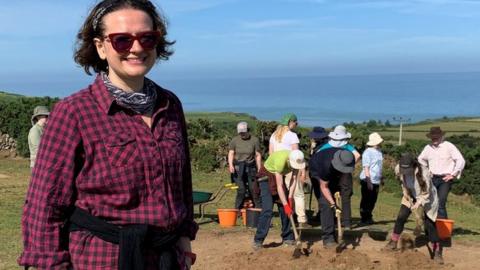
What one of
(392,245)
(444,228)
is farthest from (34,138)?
(444,228)

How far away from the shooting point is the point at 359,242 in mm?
8594

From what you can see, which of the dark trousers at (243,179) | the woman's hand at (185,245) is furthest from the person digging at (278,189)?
the woman's hand at (185,245)

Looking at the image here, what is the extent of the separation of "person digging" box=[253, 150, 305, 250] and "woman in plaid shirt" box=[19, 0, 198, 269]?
18.2 feet

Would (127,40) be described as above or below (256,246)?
above

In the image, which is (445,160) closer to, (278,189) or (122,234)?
(278,189)

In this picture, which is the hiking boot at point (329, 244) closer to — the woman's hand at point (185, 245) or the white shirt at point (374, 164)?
the white shirt at point (374, 164)

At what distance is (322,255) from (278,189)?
963 millimetres

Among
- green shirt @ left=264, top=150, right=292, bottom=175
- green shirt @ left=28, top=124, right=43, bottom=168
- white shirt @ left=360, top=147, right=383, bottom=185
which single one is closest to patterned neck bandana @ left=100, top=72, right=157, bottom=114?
green shirt @ left=264, top=150, right=292, bottom=175

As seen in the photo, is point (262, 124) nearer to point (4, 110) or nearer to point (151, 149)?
point (4, 110)

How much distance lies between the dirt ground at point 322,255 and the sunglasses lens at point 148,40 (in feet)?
17.9

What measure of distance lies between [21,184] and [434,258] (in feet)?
34.4

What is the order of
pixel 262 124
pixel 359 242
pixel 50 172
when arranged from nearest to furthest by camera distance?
pixel 50 172 < pixel 359 242 < pixel 262 124

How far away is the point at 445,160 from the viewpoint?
30.4 ft

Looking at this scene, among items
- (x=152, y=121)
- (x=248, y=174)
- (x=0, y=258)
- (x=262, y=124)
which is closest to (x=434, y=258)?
(x=248, y=174)
